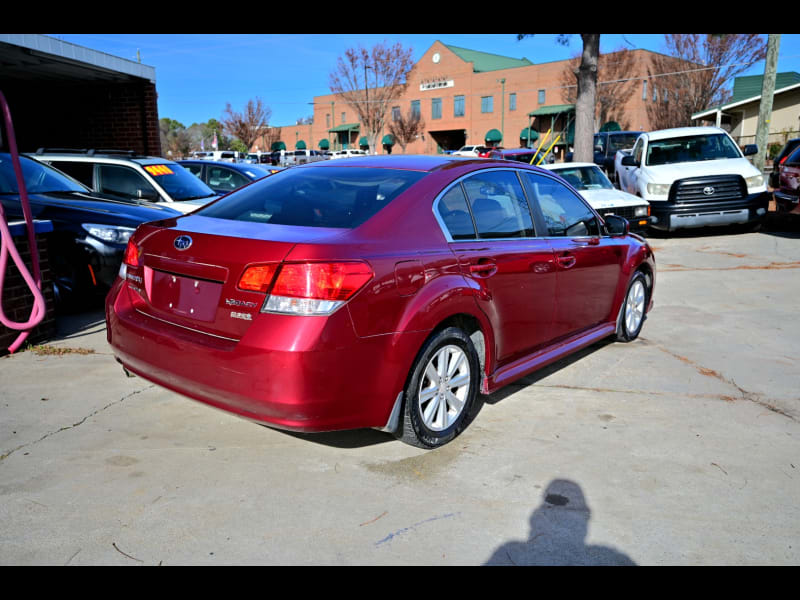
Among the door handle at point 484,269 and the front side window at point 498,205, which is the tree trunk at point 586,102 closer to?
the front side window at point 498,205

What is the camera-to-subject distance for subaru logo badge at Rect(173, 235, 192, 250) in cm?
334

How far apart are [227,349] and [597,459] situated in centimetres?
207

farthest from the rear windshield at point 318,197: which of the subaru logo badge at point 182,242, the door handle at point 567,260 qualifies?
the door handle at point 567,260

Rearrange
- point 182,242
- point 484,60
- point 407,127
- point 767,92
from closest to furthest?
point 182,242 → point 767,92 → point 484,60 → point 407,127

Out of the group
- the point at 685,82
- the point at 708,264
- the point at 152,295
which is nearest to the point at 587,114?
the point at 708,264

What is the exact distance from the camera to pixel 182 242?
3.37m

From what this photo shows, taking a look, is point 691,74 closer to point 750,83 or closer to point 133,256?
point 750,83

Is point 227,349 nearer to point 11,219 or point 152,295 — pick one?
point 152,295

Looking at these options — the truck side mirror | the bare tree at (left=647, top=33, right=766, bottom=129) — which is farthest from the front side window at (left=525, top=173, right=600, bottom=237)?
the bare tree at (left=647, top=33, right=766, bottom=129)

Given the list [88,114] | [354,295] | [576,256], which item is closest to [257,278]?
[354,295]

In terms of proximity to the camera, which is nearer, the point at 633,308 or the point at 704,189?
the point at 633,308

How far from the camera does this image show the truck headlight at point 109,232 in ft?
22.3

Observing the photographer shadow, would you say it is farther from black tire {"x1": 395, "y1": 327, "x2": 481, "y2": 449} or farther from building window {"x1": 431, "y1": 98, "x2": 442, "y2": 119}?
building window {"x1": 431, "y1": 98, "x2": 442, "y2": 119}

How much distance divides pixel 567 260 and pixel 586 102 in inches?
598
